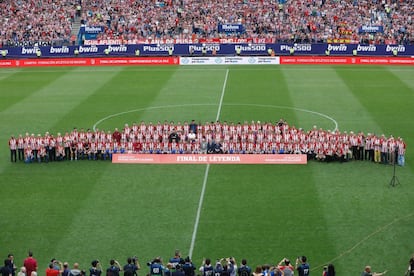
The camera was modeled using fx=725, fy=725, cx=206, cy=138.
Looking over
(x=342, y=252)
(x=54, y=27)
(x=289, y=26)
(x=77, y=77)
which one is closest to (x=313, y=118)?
(x=342, y=252)

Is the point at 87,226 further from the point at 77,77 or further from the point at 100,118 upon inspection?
the point at 77,77

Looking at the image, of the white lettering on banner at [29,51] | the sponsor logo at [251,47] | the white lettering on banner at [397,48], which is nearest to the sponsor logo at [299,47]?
the sponsor logo at [251,47]

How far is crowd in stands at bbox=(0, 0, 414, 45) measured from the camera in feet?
210

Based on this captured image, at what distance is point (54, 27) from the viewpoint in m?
66.2

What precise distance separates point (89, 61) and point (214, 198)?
36.7 m

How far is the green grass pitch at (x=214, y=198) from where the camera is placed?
21797 mm

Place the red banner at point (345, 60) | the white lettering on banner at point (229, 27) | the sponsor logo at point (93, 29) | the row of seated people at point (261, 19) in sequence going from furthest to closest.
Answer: the sponsor logo at point (93, 29), the white lettering on banner at point (229, 27), the row of seated people at point (261, 19), the red banner at point (345, 60)

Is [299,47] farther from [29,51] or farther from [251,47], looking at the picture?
[29,51]

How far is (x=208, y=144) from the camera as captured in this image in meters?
31.8

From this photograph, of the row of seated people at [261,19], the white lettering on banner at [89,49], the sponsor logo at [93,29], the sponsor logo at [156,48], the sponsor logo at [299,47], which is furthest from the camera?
the sponsor logo at [93,29]

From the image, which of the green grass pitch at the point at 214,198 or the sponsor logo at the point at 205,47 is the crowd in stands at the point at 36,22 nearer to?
the sponsor logo at the point at 205,47

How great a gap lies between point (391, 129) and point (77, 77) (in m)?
26.3

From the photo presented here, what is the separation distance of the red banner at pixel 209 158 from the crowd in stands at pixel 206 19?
32794 millimetres

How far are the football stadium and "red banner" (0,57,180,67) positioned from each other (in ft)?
0.32
